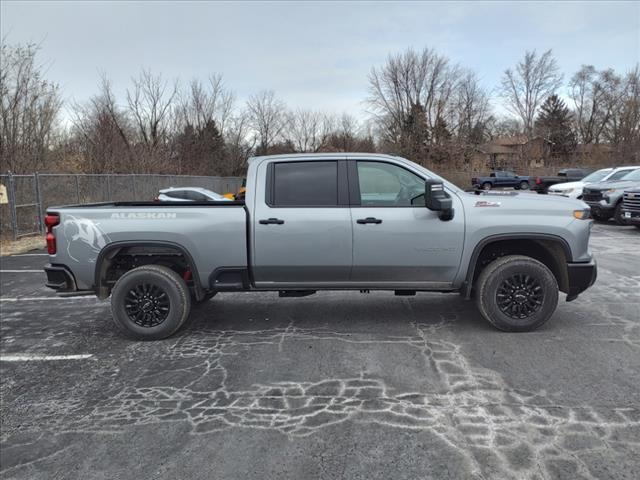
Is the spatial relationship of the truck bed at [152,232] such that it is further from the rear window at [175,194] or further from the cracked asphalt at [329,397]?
the rear window at [175,194]

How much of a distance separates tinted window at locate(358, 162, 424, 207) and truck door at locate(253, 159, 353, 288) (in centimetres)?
22

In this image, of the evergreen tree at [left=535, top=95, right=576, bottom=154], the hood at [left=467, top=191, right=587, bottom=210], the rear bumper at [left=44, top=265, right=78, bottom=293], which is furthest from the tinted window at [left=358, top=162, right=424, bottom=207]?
the evergreen tree at [left=535, top=95, right=576, bottom=154]

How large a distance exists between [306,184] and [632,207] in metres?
12.1

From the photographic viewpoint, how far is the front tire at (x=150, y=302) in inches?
196

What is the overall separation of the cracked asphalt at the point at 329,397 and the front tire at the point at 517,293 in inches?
7.1

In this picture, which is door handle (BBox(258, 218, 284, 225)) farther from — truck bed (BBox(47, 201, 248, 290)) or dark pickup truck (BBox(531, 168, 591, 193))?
dark pickup truck (BBox(531, 168, 591, 193))

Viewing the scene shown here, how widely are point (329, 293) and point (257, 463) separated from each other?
4.33 metres

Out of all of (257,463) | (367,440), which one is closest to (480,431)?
(367,440)

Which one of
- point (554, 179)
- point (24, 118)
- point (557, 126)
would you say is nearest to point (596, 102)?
point (557, 126)

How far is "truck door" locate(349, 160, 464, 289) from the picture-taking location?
488 centimetres

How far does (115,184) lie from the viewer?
19.7 metres

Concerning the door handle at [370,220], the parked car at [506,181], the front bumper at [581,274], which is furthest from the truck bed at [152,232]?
the parked car at [506,181]

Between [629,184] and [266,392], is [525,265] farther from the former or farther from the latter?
[629,184]

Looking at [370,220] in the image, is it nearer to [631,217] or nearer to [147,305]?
[147,305]
